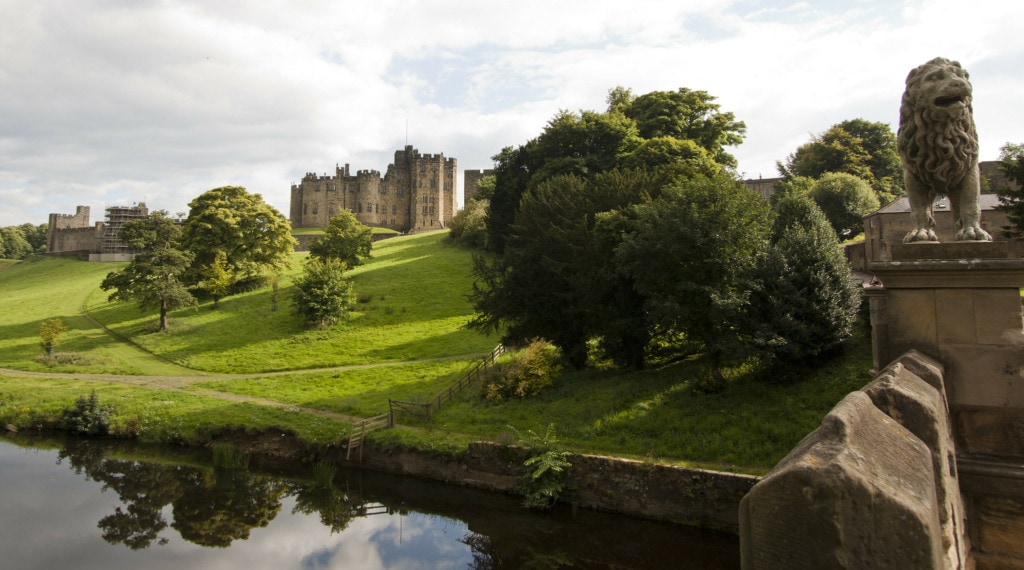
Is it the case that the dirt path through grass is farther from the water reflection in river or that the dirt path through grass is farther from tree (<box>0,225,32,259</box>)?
tree (<box>0,225,32,259</box>)

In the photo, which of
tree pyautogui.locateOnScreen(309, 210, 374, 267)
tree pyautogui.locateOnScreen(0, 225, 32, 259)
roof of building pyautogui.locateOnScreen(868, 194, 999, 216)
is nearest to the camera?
roof of building pyautogui.locateOnScreen(868, 194, 999, 216)

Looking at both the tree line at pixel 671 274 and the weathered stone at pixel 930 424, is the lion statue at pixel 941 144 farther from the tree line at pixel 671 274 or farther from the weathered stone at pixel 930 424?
the tree line at pixel 671 274

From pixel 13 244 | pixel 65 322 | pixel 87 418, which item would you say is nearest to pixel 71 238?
pixel 13 244

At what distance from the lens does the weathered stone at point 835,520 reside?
2.74 m

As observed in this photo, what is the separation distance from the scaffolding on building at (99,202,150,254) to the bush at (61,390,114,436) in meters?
59.5

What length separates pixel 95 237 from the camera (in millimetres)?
85250

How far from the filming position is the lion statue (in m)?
5.68

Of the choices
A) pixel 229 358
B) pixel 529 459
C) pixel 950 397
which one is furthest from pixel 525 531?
pixel 229 358

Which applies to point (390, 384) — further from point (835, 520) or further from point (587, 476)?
point (835, 520)

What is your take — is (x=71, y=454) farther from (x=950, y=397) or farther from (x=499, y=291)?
(x=950, y=397)

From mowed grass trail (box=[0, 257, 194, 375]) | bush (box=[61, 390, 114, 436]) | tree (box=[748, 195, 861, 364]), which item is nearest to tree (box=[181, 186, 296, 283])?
mowed grass trail (box=[0, 257, 194, 375])

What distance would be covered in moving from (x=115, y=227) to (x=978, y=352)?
97501 millimetres

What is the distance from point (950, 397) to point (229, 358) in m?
36.2

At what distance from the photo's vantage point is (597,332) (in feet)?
83.6
